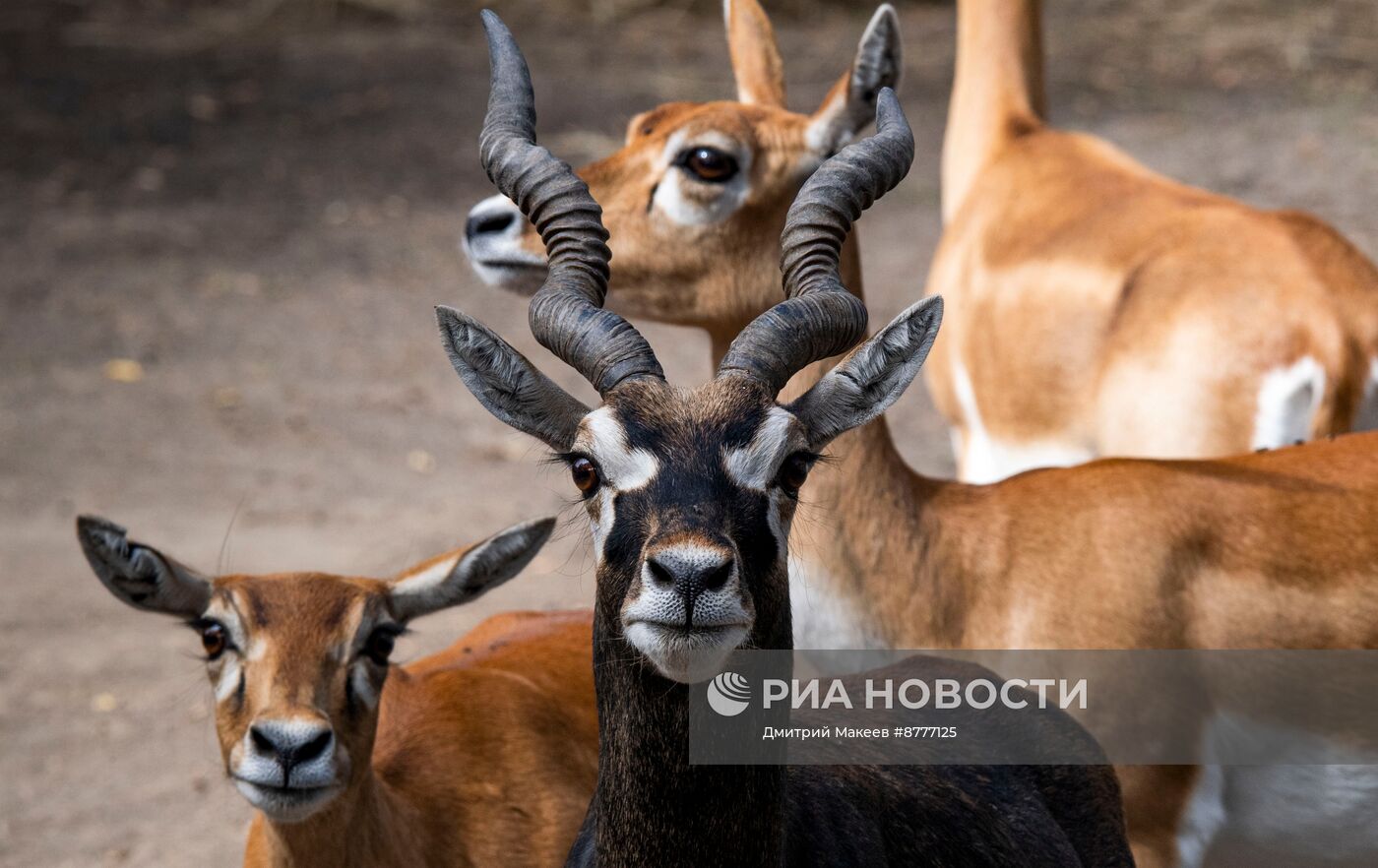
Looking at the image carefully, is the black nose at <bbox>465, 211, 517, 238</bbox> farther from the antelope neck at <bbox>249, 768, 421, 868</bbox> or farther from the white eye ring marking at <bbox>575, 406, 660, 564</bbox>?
the white eye ring marking at <bbox>575, 406, 660, 564</bbox>

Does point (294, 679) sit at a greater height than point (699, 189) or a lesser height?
lesser

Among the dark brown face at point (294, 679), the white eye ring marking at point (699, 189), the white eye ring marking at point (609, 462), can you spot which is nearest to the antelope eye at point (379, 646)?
the dark brown face at point (294, 679)

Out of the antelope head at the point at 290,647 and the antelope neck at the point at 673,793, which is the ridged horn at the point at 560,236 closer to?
the antelope neck at the point at 673,793

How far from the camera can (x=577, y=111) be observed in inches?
461

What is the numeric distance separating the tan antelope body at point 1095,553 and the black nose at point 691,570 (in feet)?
4.94

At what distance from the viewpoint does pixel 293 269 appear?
9.83 m

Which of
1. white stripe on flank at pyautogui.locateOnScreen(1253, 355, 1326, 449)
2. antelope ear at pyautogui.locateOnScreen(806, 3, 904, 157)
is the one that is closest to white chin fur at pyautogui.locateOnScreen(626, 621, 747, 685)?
antelope ear at pyautogui.locateOnScreen(806, 3, 904, 157)

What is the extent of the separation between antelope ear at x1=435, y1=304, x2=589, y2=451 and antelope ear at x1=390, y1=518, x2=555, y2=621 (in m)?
0.80

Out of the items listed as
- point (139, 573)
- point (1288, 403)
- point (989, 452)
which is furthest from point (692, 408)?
point (989, 452)

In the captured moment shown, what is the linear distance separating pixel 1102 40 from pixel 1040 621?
Result: 987cm

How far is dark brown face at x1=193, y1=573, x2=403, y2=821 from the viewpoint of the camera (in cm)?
334

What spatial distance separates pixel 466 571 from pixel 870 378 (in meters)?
1.24

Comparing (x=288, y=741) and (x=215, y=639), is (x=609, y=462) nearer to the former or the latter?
(x=288, y=741)

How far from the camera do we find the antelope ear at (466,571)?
3.84 meters
